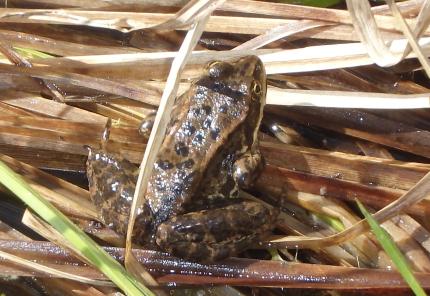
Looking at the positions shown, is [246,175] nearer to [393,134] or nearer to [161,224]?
[161,224]

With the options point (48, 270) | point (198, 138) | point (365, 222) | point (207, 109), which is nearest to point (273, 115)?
point (207, 109)

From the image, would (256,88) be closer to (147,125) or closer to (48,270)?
(147,125)

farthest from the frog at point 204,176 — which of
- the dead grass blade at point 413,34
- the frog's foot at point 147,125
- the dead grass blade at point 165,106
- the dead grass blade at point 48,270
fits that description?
the dead grass blade at point 413,34

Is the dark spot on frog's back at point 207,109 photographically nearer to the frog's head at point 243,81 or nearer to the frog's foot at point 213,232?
the frog's head at point 243,81

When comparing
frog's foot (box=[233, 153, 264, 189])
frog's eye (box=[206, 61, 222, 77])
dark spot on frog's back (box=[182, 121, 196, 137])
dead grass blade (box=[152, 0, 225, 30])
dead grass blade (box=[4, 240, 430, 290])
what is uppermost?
dead grass blade (box=[152, 0, 225, 30])

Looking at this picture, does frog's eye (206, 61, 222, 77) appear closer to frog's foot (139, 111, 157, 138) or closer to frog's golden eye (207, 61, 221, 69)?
frog's golden eye (207, 61, 221, 69)

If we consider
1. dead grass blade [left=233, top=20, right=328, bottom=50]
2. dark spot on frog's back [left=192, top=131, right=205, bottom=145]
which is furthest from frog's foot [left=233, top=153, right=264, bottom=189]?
dead grass blade [left=233, top=20, right=328, bottom=50]

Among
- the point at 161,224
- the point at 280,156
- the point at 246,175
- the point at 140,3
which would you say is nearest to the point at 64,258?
the point at 161,224
